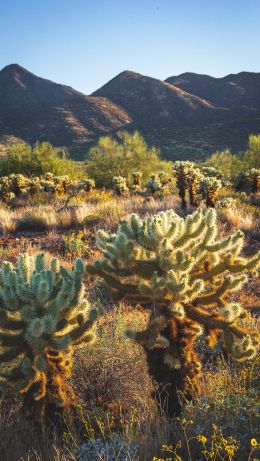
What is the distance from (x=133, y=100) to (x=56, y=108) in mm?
20787

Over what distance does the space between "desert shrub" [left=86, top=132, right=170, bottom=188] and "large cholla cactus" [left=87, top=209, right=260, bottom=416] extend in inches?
936

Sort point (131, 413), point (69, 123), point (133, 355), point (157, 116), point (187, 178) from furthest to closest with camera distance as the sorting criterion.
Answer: point (157, 116) < point (69, 123) < point (187, 178) < point (133, 355) < point (131, 413)

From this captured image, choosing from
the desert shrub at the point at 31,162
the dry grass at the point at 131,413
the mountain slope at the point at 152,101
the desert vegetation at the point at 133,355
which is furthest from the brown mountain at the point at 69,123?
the desert vegetation at the point at 133,355

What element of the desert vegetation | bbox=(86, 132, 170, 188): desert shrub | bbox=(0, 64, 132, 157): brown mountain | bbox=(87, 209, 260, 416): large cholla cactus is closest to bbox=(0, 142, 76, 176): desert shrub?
bbox=(86, 132, 170, 188): desert shrub

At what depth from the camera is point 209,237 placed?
3.32m

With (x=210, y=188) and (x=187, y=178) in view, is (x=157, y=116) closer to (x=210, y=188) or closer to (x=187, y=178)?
(x=187, y=178)

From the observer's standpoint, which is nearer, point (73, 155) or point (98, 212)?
point (98, 212)

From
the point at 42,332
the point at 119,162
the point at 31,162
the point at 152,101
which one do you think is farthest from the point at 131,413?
the point at 152,101

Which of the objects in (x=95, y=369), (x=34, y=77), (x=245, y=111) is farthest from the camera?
(x=34, y=77)

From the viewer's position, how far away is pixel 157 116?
84312mm

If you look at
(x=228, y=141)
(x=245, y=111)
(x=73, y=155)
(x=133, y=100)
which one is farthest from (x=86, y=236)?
(x=133, y=100)

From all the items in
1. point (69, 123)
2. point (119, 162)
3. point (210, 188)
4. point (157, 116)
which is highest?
point (157, 116)

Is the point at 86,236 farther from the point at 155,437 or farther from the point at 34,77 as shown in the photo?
the point at 34,77

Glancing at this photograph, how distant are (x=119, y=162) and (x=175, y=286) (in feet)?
85.3
